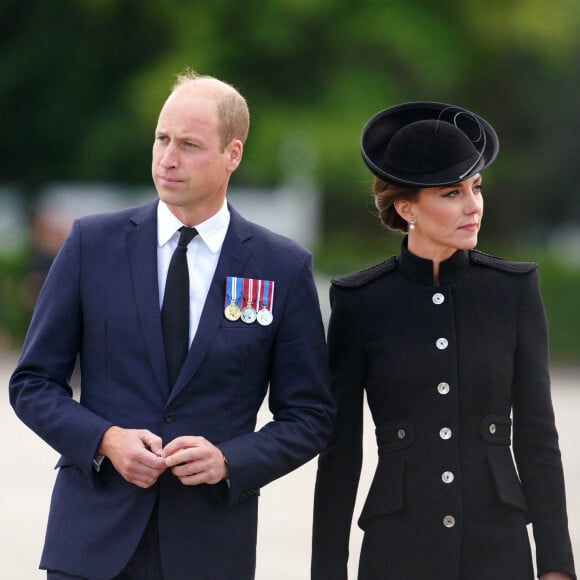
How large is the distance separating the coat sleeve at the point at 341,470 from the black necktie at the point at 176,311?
19.2 inches

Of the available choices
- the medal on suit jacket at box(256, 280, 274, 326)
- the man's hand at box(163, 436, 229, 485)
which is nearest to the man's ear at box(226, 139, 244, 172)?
the medal on suit jacket at box(256, 280, 274, 326)

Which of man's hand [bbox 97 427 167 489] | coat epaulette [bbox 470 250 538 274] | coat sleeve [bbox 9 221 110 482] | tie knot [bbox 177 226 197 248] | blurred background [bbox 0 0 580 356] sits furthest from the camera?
blurred background [bbox 0 0 580 356]

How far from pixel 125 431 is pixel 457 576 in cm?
102

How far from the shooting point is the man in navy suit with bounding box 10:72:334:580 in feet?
13.1

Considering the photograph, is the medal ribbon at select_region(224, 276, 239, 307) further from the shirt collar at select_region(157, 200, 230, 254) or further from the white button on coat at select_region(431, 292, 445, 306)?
the white button on coat at select_region(431, 292, 445, 306)

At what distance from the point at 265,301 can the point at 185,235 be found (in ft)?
0.95

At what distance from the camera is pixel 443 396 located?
420cm

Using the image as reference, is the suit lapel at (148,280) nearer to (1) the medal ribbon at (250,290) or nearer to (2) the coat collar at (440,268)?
(1) the medal ribbon at (250,290)

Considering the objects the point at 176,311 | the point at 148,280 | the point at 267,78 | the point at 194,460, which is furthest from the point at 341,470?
Answer: the point at 267,78

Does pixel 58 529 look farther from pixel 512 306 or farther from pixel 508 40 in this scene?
pixel 508 40

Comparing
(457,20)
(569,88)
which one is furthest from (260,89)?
(569,88)

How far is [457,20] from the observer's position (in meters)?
20.0

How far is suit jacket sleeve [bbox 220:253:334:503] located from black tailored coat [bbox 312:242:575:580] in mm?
140

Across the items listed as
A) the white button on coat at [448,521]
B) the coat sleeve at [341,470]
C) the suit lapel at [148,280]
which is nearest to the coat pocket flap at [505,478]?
the white button on coat at [448,521]
